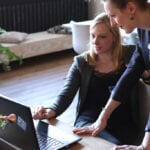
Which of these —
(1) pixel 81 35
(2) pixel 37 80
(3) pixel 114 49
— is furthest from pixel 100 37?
(1) pixel 81 35

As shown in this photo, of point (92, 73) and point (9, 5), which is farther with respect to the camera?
point (9, 5)

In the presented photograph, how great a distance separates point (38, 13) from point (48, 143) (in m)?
4.75

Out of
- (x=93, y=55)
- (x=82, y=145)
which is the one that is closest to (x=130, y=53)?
(x=93, y=55)

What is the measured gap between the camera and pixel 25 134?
4.10 feet

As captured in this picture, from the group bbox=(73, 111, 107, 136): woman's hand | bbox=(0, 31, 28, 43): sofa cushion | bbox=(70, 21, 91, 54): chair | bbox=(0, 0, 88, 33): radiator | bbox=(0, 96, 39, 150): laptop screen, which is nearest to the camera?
bbox=(0, 96, 39, 150): laptop screen

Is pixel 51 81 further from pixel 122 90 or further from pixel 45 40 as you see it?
pixel 122 90

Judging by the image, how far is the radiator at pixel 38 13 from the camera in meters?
5.59

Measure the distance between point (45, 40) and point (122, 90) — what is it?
3790 mm

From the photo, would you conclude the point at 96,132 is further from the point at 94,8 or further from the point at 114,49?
the point at 94,8

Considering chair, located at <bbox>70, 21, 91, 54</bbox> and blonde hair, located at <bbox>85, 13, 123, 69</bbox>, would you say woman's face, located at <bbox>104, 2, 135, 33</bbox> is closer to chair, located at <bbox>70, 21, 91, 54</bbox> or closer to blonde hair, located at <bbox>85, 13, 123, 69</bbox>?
blonde hair, located at <bbox>85, 13, 123, 69</bbox>

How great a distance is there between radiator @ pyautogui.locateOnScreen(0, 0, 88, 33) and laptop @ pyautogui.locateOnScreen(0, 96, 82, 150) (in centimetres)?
430

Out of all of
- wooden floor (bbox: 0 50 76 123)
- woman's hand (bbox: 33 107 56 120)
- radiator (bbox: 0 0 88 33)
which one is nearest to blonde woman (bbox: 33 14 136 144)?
woman's hand (bbox: 33 107 56 120)

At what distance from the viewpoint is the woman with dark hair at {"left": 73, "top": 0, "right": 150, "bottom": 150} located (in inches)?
50.8

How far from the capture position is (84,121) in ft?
6.31
